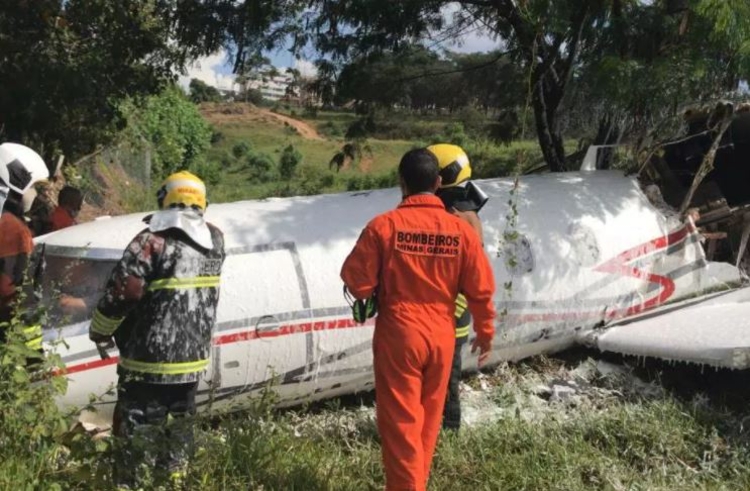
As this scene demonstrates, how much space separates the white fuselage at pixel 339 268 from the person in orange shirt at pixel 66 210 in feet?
3.94

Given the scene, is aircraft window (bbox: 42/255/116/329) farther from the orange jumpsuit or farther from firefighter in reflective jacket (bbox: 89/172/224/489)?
the orange jumpsuit

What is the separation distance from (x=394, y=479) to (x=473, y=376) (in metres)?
2.61

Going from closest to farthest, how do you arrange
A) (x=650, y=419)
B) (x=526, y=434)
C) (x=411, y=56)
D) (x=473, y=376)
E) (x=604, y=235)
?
(x=526, y=434)
(x=650, y=419)
(x=473, y=376)
(x=604, y=235)
(x=411, y=56)

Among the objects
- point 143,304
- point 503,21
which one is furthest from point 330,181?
point 143,304

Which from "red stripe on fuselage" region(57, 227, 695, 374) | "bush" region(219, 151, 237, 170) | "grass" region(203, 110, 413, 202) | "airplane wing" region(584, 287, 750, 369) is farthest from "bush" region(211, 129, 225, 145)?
"airplane wing" region(584, 287, 750, 369)

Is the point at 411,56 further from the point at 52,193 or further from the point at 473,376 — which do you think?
the point at 52,193

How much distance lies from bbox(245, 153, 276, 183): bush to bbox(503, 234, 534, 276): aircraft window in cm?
3166

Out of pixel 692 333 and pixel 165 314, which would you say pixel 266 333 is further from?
pixel 692 333

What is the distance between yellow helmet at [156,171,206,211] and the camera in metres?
3.61

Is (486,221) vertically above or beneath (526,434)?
above

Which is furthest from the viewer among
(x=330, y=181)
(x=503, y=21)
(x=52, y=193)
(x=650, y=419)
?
(x=330, y=181)

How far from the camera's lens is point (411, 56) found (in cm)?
935

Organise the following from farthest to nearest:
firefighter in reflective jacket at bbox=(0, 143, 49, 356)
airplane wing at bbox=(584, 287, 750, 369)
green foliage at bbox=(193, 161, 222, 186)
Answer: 1. green foliage at bbox=(193, 161, 222, 186)
2. airplane wing at bbox=(584, 287, 750, 369)
3. firefighter in reflective jacket at bbox=(0, 143, 49, 356)

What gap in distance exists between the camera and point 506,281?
19.0 ft
